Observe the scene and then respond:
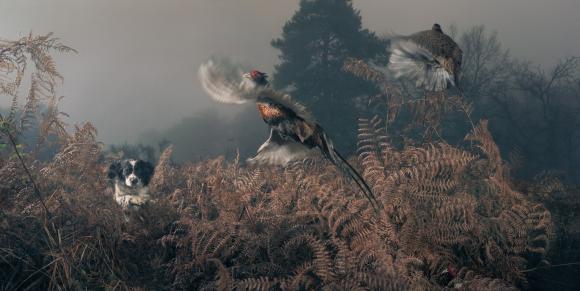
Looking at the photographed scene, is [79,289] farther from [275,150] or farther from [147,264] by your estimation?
[275,150]

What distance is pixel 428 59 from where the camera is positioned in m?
3.67

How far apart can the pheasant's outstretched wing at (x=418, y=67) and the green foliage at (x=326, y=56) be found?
1756 cm

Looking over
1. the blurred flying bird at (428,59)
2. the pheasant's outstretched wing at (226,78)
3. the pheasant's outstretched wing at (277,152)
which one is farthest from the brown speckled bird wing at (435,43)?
the pheasant's outstretched wing at (226,78)

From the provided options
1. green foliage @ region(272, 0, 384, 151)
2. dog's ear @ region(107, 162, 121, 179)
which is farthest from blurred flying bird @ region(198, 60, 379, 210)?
green foliage @ region(272, 0, 384, 151)

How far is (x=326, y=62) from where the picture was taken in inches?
946

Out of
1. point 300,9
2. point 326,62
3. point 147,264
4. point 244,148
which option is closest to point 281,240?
point 147,264

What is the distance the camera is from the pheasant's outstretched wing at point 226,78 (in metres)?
2.24

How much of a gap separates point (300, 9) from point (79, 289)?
2461 centimetres

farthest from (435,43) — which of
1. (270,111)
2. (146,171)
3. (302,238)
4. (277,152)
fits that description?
(146,171)

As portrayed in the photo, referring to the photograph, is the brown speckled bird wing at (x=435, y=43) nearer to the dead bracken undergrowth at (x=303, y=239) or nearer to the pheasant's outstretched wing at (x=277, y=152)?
the dead bracken undergrowth at (x=303, y=239)

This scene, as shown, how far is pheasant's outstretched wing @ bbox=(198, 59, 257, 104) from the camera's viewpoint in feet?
7.34

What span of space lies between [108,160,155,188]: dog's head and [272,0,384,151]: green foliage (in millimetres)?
17018

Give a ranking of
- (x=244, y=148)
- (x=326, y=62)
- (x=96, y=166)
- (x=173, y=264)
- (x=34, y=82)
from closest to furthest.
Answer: (x=173, y=264), (x=34, y=82), (x=96, y=166), (x=326, y=62), (x=244, y=148)

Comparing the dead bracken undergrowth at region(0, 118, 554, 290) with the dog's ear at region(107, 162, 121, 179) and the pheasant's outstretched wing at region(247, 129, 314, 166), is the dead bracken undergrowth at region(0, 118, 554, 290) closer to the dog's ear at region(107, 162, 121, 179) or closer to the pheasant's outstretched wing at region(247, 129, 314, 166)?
the pheasant's outstretched wing at region(247, 129, 314, 166)
